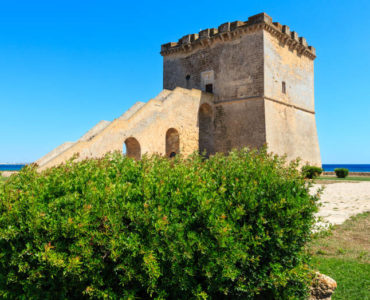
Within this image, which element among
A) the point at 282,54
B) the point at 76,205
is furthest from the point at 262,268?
the point at 282,54

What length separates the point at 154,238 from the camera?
3.01 m

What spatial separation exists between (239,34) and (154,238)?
17.9 meters

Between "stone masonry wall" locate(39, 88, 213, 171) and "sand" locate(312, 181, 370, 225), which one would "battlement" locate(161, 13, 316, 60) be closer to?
"stone masonry wall" locate(39, 88, 213, 171)

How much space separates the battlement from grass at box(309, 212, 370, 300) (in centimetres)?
1349

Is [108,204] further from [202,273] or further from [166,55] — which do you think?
[166,55]

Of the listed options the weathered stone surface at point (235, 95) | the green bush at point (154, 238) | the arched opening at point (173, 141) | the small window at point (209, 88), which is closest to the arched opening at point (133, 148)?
the weathered stone surface at point (235, 95)

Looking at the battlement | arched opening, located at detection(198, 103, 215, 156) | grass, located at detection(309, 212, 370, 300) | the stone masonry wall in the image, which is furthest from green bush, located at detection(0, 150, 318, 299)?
the battlement

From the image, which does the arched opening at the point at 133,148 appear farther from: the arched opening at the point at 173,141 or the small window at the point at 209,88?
the small window at the point at 209,88

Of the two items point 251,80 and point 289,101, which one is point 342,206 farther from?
point 289,101

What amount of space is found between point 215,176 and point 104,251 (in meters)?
1.67

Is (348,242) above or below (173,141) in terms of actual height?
below

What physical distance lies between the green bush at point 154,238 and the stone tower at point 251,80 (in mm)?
14921

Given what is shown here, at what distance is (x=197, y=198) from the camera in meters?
3.23

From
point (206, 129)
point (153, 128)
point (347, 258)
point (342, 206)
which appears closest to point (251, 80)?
point (206, 129)
